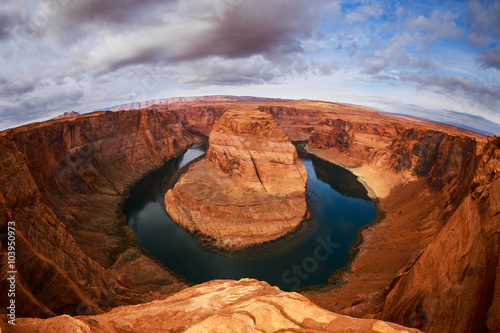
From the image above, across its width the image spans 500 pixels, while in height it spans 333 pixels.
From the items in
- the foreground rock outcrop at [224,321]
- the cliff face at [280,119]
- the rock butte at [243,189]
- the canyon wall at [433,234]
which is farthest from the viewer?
the cliff face at [280,119]

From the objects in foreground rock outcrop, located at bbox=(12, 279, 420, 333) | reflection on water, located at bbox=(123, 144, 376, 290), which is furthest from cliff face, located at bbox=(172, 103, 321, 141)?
foreground rock outcrop, located at bbox=(12, 279, 420, 333)

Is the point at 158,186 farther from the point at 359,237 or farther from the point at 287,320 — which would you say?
the point at 287,320

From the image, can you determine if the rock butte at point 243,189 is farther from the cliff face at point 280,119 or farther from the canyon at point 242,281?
the cliff face at point 280,119

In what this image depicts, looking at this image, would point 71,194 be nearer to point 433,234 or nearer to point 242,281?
point 242,281

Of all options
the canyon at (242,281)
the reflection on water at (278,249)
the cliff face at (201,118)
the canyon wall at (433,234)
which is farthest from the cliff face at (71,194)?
the cliff face at (201,118)

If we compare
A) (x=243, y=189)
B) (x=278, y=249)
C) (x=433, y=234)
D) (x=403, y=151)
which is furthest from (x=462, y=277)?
(x=403, y=151)

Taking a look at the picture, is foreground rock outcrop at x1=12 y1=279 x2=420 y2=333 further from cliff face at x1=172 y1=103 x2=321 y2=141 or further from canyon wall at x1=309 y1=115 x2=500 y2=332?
cliff face at x1=172 y1=103 x2=321 y2=141
